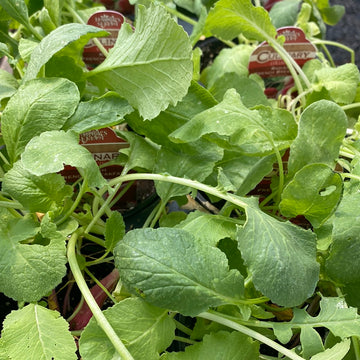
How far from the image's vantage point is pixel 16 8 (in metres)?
0.57

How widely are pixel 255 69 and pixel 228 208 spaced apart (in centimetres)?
39

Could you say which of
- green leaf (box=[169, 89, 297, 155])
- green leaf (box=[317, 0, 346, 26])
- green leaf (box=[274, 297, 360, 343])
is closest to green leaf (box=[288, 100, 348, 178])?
green leaf (box=[169, 89, 297, 155])

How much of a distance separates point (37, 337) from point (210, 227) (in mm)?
188

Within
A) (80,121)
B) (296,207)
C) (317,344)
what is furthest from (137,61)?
(317,344)

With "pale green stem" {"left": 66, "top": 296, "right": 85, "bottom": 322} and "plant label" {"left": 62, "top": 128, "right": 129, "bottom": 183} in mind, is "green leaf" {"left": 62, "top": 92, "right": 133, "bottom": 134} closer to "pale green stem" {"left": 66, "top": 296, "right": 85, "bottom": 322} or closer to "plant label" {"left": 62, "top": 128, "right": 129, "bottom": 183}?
"plant label" {"left": 62, "top": 128, "right": 129, "bottom": 183}

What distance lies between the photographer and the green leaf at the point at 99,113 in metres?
0.47

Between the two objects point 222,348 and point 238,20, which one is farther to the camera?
point 238,20

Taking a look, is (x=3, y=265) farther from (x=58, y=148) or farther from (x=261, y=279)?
(x=261, y=279)

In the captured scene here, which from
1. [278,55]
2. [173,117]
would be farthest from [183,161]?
[278,55]

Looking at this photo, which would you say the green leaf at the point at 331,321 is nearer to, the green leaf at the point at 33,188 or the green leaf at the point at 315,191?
the green leaf at the point at 315,191

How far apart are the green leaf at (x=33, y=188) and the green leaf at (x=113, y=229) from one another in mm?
63

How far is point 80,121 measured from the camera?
1.58 ft

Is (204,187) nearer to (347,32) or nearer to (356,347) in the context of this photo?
(356,347)

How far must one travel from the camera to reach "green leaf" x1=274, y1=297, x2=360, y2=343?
37 centimetres
